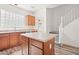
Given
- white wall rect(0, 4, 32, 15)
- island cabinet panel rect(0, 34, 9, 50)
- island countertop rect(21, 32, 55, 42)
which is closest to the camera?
white wall rect(0, 4, 32, 15)

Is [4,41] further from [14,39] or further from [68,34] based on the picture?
[68,34]

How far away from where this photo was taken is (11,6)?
1.40 meters

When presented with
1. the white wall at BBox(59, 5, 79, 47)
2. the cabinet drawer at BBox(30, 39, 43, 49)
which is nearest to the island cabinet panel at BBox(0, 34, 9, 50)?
the cabinet drawer at BBox(30, 39, 43, 49)

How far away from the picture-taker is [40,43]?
57.3 inches

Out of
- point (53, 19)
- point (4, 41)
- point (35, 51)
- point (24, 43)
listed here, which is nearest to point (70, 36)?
point (53, 19)

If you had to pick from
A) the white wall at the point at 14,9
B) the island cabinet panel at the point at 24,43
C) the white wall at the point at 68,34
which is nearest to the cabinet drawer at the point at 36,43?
the island cabinet panel at the point at 24,43

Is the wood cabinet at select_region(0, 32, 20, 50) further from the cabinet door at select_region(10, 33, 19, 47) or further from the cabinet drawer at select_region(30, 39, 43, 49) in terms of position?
the cabinet drawer at select_region(30, 39, 43, 49)

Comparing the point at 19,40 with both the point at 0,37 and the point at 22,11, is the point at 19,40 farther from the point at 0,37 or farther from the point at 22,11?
the point at 22,11

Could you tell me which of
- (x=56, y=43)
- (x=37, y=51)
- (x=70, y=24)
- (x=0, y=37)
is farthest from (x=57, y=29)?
(x=0, y=37)

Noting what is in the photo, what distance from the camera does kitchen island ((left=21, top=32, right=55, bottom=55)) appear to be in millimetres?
1419

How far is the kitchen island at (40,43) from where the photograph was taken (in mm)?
1419

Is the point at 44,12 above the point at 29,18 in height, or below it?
above

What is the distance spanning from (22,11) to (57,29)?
2.24ft
